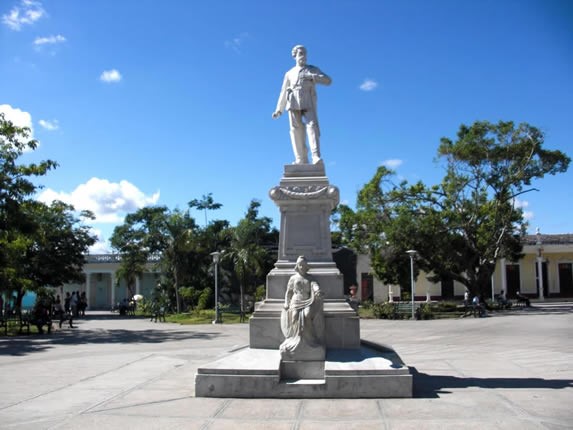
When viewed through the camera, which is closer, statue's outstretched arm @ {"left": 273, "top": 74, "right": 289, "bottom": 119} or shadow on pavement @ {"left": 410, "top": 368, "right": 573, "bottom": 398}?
shadow on pavement @ {"left": 410, "top": 368, "right": 573, "bottom": 398}

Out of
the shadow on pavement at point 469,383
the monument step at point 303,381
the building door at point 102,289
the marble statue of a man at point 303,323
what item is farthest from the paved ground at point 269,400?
the building door at point 102,289

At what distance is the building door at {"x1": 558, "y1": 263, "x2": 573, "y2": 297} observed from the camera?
1758 inches

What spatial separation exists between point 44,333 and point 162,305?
31.2ft

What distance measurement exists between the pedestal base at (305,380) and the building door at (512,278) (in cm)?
4174

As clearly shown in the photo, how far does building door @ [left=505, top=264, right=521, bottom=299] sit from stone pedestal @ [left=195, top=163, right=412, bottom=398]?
40247 mm

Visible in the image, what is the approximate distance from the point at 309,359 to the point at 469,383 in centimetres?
237

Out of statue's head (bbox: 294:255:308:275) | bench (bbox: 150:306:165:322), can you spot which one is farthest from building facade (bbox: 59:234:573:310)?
statue's head (bbox: 294:255:308:275)

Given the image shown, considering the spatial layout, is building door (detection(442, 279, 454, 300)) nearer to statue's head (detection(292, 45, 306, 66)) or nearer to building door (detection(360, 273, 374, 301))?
building door (detection(360, 273, 374, 301))

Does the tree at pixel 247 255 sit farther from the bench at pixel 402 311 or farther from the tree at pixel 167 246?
the bench at pixel 402 311

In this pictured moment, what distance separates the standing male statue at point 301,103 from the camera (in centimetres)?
912

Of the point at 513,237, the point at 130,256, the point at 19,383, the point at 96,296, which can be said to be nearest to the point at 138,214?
the point at 130,256

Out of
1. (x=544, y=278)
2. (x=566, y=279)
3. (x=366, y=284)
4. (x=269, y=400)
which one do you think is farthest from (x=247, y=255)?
(x=566, y=279)

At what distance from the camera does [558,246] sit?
43.9 m

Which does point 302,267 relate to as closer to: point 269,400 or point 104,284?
point 269,400
